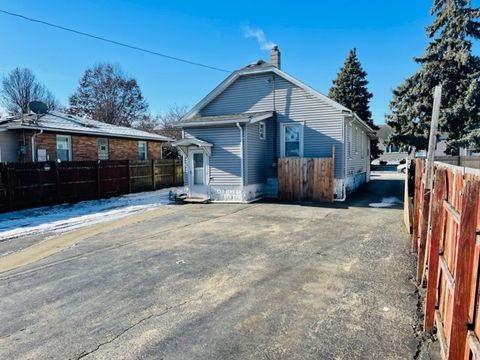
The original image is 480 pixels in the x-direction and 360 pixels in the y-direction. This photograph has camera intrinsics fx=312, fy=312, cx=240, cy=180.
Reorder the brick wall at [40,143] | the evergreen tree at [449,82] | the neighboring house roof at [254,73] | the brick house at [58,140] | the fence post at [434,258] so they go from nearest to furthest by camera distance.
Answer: the fence post at [434,258] < the neighboring house roof at [254,73] < the brick house at [58,140] < the brick wall at [40,143] < the evergreen tree at [449,82]

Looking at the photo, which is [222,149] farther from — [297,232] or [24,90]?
[24,90]

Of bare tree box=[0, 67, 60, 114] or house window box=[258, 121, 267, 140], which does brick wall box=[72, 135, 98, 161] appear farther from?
bare tree box=[0, 67, 60, 114]

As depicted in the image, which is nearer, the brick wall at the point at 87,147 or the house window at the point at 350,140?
the brick wall at the point at 87,147

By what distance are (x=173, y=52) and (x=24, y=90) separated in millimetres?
34119

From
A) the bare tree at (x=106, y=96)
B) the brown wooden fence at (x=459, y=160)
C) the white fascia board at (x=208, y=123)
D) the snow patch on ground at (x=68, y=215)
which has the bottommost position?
the snow patch on ground at (x=68, y=215)

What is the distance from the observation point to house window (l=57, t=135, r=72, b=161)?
16.0m

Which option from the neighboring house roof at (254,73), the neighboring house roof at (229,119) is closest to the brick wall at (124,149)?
the neighboring house roof at (254,73)

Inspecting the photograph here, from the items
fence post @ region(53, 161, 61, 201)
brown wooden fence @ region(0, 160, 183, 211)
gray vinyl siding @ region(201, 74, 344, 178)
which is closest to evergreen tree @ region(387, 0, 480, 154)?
gray vinyl siding @ region(201, 74, 344, 178)

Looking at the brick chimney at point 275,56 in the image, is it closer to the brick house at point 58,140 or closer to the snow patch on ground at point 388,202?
the snow patch on ground at point 388,202

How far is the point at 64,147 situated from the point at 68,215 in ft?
22.2

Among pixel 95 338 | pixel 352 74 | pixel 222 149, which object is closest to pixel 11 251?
pixel 95 338

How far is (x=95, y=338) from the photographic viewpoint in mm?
3422

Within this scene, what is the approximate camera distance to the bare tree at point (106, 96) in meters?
39.9

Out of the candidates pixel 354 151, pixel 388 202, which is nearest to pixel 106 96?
pixel 354 151
